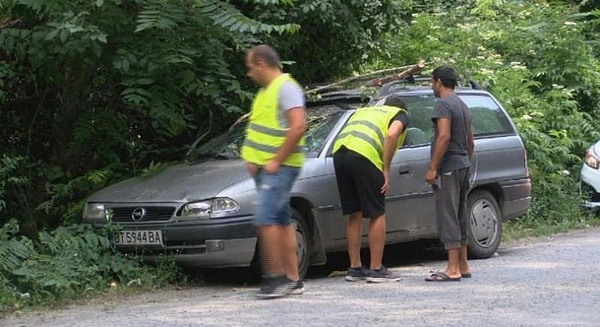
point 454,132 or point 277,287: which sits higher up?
point 454,132

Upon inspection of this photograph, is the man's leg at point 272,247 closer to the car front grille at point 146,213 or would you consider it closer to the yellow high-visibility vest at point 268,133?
the yellow high-visibility vest at point 268,133

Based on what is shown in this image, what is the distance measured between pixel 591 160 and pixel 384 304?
739 cm

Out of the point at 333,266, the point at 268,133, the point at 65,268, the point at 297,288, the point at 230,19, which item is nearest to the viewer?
the point at 268,133

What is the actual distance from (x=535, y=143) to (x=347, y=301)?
700 cm

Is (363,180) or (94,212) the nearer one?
(363,180)

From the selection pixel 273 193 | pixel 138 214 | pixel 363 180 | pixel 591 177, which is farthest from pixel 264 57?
pixel 591 177

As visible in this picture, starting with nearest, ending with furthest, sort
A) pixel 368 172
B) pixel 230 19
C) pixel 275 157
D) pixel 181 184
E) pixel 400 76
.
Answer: pixel 275 157
pixel 368 172
pixel 181 184
pixel 230 19
pixel 400 76

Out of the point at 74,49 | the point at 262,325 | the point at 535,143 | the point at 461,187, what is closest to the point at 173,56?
the point at 74,49

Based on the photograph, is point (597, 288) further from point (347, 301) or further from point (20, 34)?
point (20, 34)

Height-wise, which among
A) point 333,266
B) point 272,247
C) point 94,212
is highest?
point 94,212

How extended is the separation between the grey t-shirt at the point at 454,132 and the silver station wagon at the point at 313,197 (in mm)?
1018

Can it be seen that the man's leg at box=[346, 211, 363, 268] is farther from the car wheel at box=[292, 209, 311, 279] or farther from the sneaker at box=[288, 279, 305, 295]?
the sneaker at box=[288, 279, 305, 295]

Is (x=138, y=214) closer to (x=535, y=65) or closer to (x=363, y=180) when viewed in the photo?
(x=363, y=180)

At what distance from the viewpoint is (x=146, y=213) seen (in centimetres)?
875
